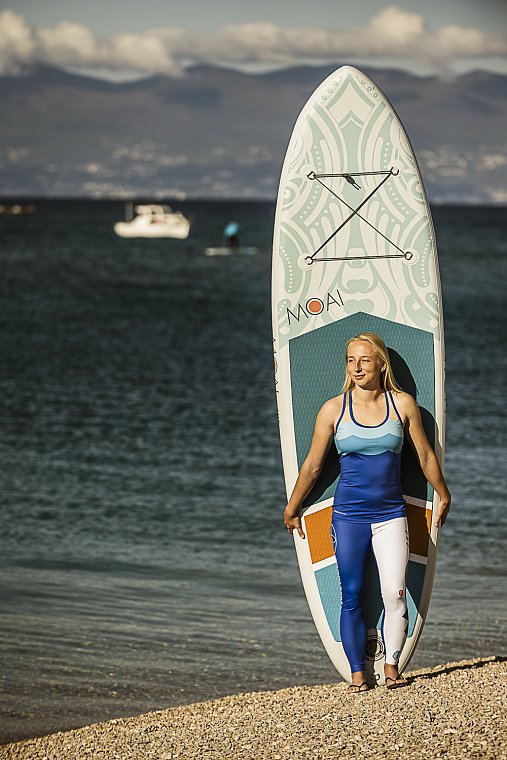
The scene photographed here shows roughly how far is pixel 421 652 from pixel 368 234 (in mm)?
2133

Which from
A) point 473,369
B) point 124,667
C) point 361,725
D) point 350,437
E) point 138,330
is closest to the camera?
point 361,725

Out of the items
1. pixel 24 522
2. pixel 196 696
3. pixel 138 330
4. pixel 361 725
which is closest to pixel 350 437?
pixel 361 725

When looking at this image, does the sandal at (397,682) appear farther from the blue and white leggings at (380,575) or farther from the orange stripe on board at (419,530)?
the orange stripe on board at (419,530)

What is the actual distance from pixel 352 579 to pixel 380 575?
0.12 meters

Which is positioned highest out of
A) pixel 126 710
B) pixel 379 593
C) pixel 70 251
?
pixel 70 251

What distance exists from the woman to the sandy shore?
13.0 inches

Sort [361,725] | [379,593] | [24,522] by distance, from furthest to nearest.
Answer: [24,522] → [379,593] → [361,725]

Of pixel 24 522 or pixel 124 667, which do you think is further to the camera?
pixel 24 522

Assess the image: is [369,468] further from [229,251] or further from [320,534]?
[229,251]

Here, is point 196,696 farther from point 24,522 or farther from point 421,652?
point 24,522

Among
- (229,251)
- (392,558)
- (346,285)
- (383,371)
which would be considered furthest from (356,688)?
(229,251)

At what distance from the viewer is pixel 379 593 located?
521 centimetres

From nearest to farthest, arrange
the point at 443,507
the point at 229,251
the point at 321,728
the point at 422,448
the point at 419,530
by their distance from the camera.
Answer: the point at 321,728, the point at 422,448, the point at 443,507, the point at 419,530, the point at 229,251

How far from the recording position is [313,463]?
16.4 ft
